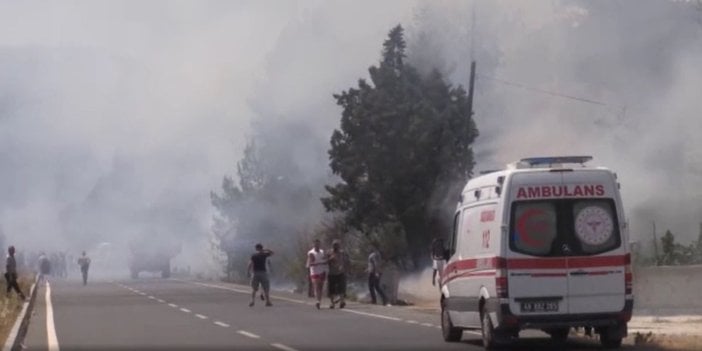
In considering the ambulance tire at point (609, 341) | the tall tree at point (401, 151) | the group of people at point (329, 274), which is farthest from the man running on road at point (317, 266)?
the ambulance tire at point (609, 341)

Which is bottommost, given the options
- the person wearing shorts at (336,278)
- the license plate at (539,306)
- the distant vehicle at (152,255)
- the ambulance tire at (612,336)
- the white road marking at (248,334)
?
the ambulance tire at (612,336)

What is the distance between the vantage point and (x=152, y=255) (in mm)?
96125

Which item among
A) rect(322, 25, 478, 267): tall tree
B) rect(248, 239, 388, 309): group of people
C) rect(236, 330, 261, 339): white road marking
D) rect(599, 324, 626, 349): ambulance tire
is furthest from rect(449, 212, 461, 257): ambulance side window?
rect(322, 25, 478, 267): tall tree

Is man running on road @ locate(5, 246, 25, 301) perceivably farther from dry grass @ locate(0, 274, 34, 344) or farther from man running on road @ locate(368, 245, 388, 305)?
man running on road @ locate(368, 245, 388, 305)

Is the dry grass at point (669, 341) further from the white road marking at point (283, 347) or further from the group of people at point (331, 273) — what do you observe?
the group of people at point (331, 273)

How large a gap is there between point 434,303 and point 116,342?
18.8 metres

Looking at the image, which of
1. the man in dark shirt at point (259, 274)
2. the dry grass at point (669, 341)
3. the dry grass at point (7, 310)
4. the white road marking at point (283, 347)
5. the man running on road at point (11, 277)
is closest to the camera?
the dry grass at point (669, 341)

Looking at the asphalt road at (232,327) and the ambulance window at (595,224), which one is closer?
the ambulance window at (595,224)

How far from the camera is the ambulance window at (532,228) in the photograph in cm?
2267

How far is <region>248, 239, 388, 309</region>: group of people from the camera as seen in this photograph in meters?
43.2

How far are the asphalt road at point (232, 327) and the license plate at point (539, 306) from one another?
1.36 meters

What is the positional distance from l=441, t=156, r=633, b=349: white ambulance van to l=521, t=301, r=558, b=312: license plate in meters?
0.01

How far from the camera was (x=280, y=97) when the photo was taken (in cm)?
7281

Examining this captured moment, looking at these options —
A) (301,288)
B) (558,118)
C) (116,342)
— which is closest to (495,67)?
(558,118)
